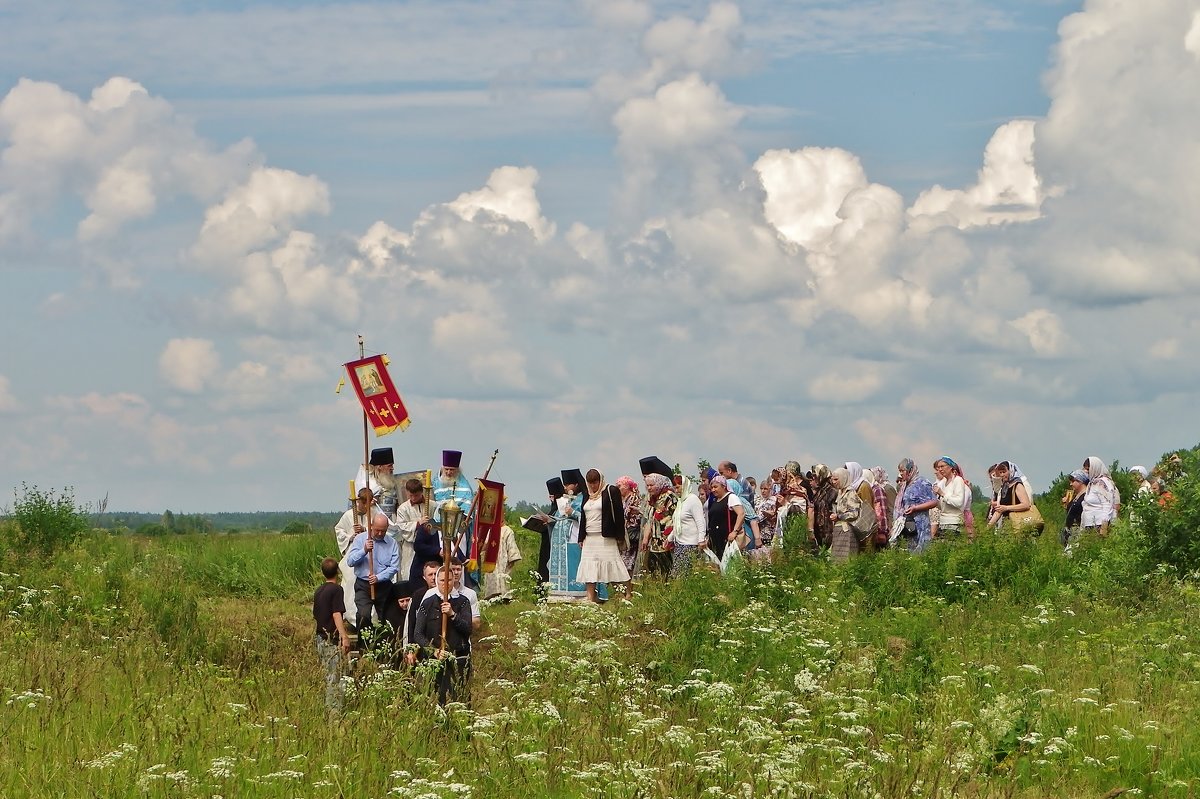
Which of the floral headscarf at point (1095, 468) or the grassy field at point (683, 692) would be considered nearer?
the grassy field at point (683, 692)

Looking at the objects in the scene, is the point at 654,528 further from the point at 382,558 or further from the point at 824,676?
the point at 824,676

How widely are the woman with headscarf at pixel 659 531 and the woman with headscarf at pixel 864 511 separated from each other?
2.62 meters

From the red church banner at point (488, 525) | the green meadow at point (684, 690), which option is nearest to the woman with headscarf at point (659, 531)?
the green meadow at point (684, 690)

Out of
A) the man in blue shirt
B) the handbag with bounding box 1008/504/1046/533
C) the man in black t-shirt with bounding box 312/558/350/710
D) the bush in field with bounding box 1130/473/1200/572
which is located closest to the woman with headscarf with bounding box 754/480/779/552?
the handbag with bounding box 1008/504/1046/533

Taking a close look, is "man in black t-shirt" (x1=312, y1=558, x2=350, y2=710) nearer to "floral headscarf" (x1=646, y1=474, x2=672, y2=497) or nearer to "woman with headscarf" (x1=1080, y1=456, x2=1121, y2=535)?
"floral headscarf" (x1=646, y1=474, x2=672, y2=497)

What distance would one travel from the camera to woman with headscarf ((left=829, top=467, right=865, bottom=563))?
67.9 ft

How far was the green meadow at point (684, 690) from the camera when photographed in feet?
30.9

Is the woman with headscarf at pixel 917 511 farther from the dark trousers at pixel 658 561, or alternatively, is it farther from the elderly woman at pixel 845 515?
the dark trousers at pixel 658 561

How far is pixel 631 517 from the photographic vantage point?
22.4 metres

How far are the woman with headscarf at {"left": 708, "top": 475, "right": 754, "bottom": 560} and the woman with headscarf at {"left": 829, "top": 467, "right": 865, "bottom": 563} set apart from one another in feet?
4.03

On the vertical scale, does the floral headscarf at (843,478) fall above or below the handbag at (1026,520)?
above

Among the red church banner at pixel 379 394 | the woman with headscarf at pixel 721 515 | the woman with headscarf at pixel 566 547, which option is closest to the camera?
the red church banner at pixel 379 394

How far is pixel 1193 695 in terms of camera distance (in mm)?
12430

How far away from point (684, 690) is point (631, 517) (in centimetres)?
923
